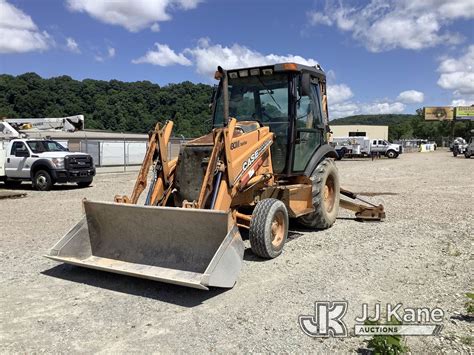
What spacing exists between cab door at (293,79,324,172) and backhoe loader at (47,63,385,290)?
0.02m

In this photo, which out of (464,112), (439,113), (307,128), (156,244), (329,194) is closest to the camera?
(156,244)

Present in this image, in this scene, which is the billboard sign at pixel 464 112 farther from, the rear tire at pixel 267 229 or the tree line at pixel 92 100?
the rear tire at pixel 267 229

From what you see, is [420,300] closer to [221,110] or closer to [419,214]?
[221,110]

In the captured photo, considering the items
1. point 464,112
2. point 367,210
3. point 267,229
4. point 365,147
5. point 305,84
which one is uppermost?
point 464,112

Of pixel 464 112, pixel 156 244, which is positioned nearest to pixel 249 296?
pixel 156 244

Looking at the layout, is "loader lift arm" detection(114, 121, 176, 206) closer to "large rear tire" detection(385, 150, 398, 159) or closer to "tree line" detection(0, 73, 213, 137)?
"large rear tire" detection(385, 150, 398, 159)

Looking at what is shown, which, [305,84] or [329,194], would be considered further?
[329,194]

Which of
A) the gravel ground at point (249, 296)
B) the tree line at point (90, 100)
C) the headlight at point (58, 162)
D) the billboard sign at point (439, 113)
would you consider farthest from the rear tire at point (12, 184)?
the billboard sign at point (439, 113)

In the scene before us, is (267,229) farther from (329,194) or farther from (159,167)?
(329,194)

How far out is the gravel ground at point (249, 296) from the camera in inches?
155

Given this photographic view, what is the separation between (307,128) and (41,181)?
1195 cm

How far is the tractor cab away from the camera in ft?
24.2

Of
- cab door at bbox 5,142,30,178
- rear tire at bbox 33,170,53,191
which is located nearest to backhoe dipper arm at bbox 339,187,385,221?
rear tire at bbox 33,170,53,191

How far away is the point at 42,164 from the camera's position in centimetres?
1641
